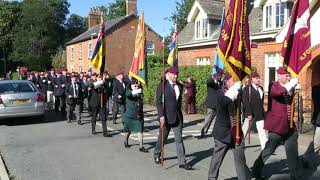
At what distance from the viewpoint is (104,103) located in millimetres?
13656

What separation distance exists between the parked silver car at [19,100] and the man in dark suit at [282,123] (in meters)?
10.4

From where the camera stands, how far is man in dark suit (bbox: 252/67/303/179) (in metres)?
7.70

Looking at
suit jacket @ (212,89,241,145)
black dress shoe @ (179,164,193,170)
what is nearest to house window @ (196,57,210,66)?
black dress shoe @ (179,164,193,170)

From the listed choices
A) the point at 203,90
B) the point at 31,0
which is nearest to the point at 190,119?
the point at 203,90

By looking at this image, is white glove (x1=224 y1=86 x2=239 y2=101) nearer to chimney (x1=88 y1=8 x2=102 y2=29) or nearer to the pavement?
the pavement

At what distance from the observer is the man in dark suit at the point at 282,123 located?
770cm

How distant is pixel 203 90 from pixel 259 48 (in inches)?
144

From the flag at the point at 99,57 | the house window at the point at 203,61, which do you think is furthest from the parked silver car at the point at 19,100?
the house window at the point at 203,61

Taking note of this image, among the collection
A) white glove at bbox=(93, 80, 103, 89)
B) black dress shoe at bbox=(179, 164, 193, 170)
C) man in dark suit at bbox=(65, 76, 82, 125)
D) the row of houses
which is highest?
the row of houses

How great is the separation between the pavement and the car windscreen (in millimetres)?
1526

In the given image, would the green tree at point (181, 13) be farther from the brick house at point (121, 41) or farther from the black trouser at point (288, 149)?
the black trouser at point (288, 149)

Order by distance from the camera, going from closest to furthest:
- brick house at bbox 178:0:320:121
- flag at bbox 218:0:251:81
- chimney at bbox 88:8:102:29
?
1. flag at bbox 218:0:251:81
2. brick house at bbox 178:0:320:121
3. chimney at bbox 88:8:102:29

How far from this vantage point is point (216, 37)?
26266 mm

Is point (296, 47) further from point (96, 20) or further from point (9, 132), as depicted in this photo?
point (96, 20)
